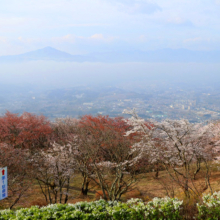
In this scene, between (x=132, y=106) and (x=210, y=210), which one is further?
(x=132, y=106)

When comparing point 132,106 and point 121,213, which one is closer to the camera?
point 121,213

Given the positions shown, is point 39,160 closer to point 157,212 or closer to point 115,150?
point 115,150

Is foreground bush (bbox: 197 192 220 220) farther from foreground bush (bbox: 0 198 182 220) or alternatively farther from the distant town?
the distant town

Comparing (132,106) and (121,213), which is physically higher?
(121,213)

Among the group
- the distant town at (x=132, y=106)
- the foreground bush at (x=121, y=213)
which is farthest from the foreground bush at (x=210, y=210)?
the distant town at (x=132, y=106)

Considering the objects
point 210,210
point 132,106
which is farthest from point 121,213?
point 132,106

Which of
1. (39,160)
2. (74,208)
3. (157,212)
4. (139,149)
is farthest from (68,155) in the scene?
(157,212)

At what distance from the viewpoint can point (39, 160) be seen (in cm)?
1134

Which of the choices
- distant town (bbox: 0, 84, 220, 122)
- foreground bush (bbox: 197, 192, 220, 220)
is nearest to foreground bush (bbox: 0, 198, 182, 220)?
foreground bush (bbox: 197, 192, 220, 220)

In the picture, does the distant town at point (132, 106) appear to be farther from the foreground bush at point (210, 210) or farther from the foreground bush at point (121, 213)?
the foreground bush at point (210, 210)

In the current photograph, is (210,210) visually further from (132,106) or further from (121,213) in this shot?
(132,106)

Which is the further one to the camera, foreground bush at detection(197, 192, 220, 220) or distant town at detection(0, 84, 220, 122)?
distant town at detection(0, 84, 220, 122)

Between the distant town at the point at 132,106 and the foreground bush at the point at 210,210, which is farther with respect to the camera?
the distant town at the point at 132,106

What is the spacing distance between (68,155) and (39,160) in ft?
5.31
